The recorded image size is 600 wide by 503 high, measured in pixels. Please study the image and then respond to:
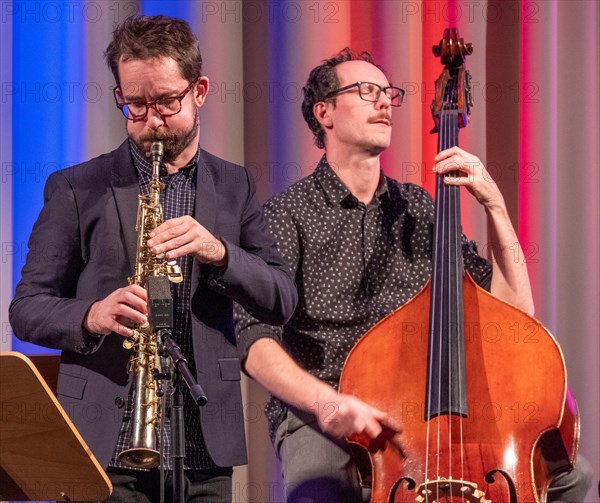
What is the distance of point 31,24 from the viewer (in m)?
2.71

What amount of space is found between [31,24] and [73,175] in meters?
0.91

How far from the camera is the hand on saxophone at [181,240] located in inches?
68.1

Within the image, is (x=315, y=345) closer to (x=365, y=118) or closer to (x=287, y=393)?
(x=287, y=393)

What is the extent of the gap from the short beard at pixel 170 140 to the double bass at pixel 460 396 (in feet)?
1.82

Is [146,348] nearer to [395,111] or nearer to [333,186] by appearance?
[333,186]

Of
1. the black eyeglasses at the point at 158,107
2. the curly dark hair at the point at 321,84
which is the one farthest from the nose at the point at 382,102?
the black eyeglasses at the point at 158,107

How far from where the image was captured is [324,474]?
2.12 meters

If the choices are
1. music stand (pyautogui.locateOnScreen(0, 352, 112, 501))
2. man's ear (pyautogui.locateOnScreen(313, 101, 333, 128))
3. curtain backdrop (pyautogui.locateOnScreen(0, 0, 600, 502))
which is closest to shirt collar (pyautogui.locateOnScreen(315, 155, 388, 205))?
man's ear (pyautogui.locateOnScreen(313, 101, 333, 128))

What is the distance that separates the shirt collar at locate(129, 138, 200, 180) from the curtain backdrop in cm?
68

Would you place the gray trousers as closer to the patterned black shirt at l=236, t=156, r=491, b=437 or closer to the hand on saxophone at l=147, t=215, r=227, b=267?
the patterned black shirt at l=236, t=156, r=491, b=437

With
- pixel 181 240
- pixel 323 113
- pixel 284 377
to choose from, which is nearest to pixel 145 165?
pixel 181 240

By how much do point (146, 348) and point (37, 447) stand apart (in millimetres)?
433

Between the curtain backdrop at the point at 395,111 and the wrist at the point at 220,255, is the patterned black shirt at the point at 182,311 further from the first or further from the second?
the curtain backdrop at the point at 395,111

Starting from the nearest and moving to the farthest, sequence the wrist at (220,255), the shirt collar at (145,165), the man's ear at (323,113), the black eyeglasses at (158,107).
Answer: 1. the wrist at (220,255)
2. the black eyeglasses at (158,107)
3. the shirt collar at (145,165)
4. the man's ear at (323,113)
